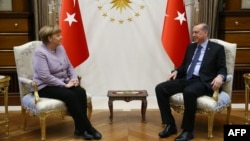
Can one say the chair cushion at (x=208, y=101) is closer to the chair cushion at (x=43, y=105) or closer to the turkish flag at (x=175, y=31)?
the turkish flag at (x=175, y=31)

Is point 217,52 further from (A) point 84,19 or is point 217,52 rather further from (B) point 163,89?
(A) point 84,19

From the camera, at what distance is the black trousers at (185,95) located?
3672 mm

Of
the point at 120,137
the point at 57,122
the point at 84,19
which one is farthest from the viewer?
the point at 84,19

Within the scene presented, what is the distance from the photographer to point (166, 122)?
3.87 metres

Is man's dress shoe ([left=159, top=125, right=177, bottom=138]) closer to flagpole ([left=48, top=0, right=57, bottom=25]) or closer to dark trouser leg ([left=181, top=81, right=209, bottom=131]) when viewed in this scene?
dark trouser leg ([left=181, top=81, right=209, bottom=131])

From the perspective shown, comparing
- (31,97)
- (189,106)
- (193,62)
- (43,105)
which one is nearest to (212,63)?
(193,62)

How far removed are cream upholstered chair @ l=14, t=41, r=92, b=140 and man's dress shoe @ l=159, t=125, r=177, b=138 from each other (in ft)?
2.93

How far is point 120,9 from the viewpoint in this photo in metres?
5.25

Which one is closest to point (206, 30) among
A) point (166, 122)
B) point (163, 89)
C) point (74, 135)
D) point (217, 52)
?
point (217, 52)

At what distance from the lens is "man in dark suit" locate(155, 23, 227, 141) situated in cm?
369

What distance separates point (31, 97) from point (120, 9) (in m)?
2.02

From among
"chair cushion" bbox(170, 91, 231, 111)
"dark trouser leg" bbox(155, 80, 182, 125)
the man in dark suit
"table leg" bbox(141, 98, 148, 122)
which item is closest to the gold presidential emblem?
the man in dark suit

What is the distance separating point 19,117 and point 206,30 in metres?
2.48

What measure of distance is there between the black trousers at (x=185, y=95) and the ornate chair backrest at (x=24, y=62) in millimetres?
1429
